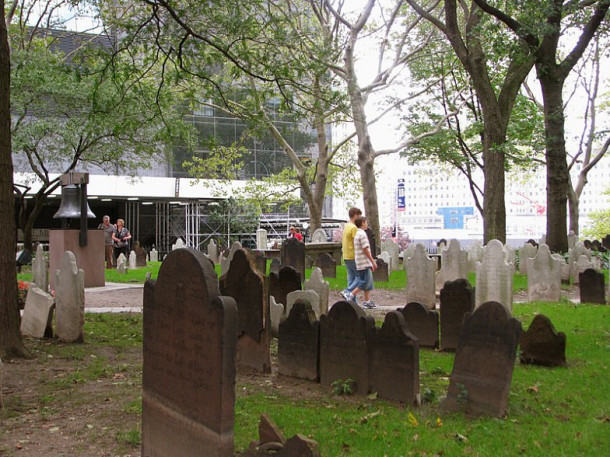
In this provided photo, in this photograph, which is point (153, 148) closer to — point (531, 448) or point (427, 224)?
point (531, 448)

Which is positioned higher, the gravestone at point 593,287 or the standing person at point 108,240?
the standing person at point 108,240

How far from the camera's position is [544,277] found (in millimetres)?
11531

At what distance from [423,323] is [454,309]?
16.6 inches

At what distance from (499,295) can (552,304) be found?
80.3 inches

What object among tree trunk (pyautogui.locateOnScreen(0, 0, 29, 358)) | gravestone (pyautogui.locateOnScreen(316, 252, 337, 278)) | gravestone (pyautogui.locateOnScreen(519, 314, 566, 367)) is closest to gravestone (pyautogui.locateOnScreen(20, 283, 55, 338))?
tree trunk (pyautogui.locateOnScreen(0, 0, 29, 358))

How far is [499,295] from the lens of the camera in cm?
949

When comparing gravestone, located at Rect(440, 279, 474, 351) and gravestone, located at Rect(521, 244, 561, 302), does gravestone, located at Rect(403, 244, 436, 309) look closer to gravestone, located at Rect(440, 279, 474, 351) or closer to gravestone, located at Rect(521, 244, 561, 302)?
gravestone, located at Rect(521, 244, 561, 302)

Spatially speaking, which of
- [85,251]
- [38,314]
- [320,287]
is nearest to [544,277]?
[320,287]

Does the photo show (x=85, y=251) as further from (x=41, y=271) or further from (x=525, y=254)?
(x=525, y=254)

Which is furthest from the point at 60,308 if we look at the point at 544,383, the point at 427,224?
the point at 427,224

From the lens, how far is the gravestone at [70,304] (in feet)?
25.6

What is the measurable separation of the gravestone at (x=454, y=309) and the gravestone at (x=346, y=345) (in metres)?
2.07

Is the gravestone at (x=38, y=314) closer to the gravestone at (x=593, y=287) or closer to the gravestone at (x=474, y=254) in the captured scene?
the gravestone at (x=593, y=287)

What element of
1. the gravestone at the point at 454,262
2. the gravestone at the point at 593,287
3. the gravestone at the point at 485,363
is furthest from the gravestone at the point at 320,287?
the gravestone at the point at 593,287
